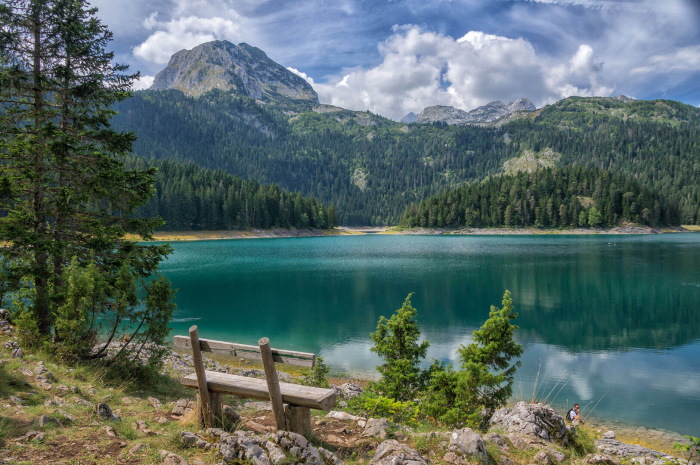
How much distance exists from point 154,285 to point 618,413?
1618cm

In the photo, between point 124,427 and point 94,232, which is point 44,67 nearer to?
point 94,232

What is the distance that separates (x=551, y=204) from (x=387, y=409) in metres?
148

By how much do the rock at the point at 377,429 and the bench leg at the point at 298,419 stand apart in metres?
1.24

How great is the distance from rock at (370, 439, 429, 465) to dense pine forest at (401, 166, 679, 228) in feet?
486

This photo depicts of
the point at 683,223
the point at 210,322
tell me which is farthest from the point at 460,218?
the point at 210,322

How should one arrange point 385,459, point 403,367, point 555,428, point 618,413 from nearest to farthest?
1. point 385,459
2. point 555,428
3. point 403,367
4. point 618,413

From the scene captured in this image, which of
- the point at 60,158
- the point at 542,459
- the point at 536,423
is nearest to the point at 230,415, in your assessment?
the point at 542,459

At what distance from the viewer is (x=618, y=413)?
1376cm

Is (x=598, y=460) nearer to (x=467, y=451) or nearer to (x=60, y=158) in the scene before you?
(x=467, y=451)

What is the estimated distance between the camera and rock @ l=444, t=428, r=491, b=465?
19.6 ft

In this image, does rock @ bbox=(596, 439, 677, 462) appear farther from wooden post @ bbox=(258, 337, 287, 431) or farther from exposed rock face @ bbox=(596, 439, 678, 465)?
wooden post @ bbox=(258, 337, 287, 431)

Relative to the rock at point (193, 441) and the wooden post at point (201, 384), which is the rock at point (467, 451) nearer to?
the rock at point (193, 441)

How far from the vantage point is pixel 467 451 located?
19.9ft

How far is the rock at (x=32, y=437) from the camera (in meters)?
5.79
